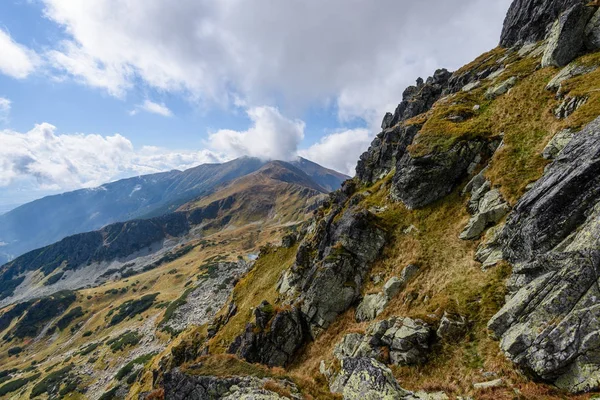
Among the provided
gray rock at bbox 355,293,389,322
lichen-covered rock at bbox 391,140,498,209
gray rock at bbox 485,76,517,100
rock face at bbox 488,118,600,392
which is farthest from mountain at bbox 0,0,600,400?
gray rock at bbox 485,76,517,100

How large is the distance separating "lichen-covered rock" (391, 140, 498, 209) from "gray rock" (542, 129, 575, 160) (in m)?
7.52

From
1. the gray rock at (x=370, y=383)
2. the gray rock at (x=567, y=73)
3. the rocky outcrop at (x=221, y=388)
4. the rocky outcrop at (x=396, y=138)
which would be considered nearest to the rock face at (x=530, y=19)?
the rocky outcrop at (x=396, y=138)

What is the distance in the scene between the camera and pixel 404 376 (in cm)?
1881

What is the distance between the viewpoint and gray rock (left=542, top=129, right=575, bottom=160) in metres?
24.3

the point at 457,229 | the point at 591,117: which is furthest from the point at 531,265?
the point at 591,117

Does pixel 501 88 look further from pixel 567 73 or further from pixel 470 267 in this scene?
pixel 470 267

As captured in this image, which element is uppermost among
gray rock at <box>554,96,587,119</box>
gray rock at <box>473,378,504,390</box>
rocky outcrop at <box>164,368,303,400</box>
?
gray rock at <box>554,96,587,119</box>

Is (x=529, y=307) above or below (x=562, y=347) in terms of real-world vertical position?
above

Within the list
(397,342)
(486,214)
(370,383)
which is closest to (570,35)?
(486,214)

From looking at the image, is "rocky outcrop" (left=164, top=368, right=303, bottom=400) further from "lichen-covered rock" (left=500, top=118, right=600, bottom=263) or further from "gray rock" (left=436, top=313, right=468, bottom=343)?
"lichen-covered rock" (left=500, top=118, right=600, bottom=263)

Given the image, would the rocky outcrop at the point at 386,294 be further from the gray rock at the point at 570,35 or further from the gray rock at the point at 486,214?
the gray rock at the point at 570,35

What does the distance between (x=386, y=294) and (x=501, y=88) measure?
133 ft

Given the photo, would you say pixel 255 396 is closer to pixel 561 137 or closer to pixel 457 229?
pixel 457 229

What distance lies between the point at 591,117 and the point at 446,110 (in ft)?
83.1
